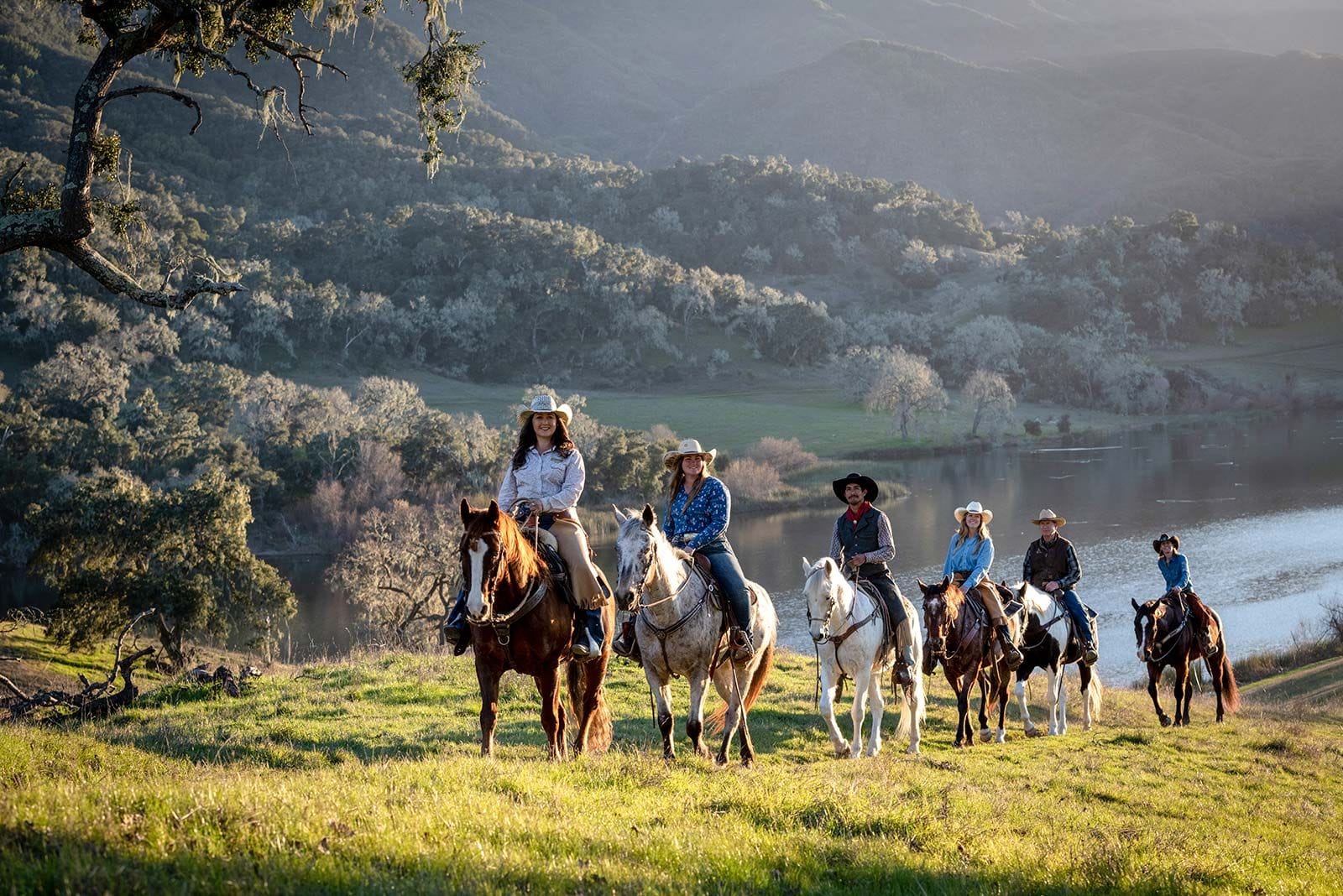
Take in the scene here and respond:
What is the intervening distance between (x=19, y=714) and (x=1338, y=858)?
14.5 meters

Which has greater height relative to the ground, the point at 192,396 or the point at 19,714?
the point at 192,396

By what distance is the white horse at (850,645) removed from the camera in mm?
10945

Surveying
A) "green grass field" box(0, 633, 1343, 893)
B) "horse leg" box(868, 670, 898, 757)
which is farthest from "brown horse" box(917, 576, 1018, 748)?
"green grass field" box(0, 633, 1343, 893)

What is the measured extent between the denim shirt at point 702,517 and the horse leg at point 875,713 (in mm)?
3592

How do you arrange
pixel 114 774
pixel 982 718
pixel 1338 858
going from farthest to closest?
1. pixel 982 718
2. pixel 1338 858
3. pixel 114 774

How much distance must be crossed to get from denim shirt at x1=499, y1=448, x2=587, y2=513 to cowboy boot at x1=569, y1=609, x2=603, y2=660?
98 cm

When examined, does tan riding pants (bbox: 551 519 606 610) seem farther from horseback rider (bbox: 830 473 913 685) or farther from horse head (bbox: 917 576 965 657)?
horse head (bbox: 917 576 965 657)

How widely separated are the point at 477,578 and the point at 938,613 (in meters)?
6.86

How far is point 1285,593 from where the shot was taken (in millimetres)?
37406

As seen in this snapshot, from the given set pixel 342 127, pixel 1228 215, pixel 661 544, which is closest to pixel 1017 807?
pixel 661 544

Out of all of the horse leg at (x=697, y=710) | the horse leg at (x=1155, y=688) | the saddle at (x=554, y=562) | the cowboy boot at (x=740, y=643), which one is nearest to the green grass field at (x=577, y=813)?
the horse leg at (x=697, y=710)

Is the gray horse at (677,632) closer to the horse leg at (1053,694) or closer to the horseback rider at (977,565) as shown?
the horseback rider at (977,565)

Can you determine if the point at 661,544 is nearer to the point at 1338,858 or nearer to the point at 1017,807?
the point at 1017,807

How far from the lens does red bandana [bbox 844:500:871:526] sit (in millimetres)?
11820
